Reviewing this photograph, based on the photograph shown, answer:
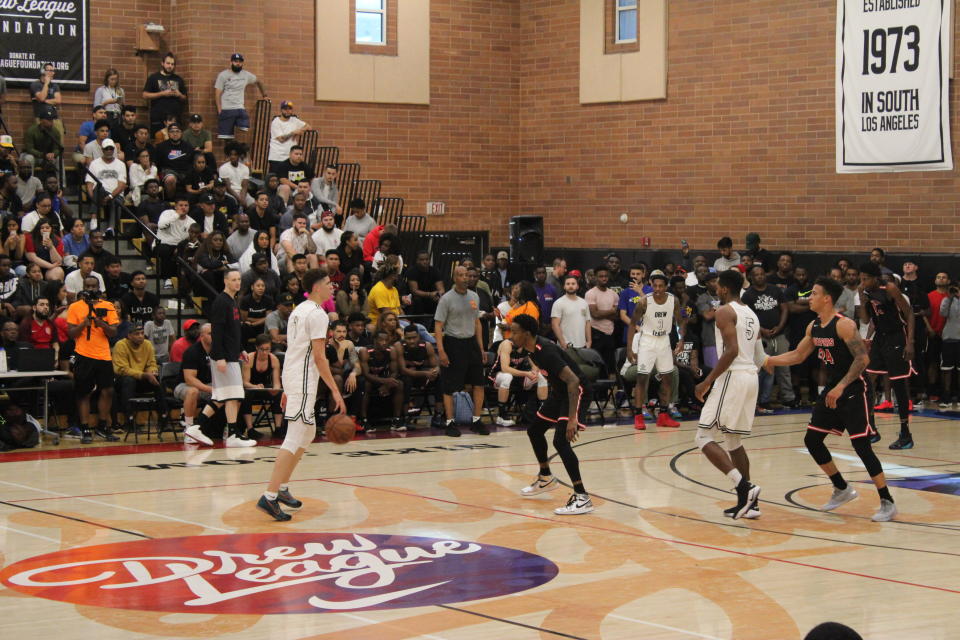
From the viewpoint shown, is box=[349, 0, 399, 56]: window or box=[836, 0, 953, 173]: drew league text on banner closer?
box=[836, 0, 953, 173]: drew league text on banner

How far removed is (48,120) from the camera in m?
20.3

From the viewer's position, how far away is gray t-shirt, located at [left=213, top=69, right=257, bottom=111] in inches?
885

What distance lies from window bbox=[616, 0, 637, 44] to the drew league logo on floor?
Result: 16.7 meters

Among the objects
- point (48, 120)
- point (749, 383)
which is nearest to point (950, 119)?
point (749, 383)

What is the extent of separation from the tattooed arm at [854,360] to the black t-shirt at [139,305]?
9411 millimetres

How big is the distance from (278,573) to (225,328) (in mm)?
6661

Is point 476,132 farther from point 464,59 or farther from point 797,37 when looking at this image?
point 797,37

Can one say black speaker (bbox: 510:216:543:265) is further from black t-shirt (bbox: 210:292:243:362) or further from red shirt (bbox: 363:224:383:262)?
black t-shirt (bbox: 210:292:243:362)

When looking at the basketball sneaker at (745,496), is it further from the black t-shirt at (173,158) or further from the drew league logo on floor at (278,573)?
the black t-shirt at (173,158)

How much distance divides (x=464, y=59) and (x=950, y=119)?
9.69 metres

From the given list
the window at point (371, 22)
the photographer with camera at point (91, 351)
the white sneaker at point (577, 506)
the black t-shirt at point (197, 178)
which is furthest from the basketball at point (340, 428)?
the window at point (371, 22)

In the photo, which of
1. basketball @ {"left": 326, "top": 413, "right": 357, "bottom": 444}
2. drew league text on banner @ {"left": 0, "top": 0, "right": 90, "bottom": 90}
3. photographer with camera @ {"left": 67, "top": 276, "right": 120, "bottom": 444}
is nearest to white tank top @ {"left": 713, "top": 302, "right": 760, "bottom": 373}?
basketball @ {"left": 326, "top": 413, "right": 357, "bottom": 444}

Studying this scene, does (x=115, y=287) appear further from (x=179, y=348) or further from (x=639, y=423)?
(x=639, y=423)

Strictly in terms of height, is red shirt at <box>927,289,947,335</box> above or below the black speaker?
below
